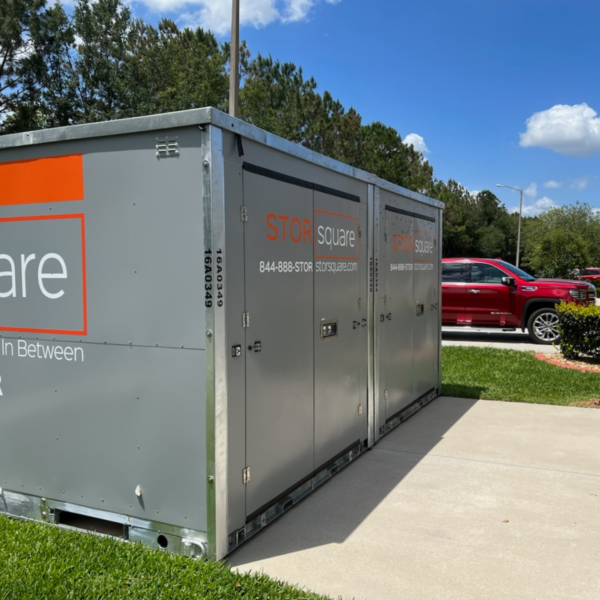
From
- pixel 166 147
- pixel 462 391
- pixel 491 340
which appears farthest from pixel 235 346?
pixel 491 340

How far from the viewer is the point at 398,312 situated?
6.62m

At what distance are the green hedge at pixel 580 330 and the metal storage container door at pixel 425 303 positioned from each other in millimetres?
3651

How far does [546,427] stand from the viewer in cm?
664

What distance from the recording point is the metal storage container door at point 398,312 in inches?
248

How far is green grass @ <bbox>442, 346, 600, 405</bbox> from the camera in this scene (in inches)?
321

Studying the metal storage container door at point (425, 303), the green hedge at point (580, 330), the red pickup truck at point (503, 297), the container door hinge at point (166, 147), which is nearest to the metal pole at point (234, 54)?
the red pickup truck at point (503, 297)

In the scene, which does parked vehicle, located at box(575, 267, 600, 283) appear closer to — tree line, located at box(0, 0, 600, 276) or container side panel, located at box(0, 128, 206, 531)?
tree line, located at box(0, 0, 600, 276)

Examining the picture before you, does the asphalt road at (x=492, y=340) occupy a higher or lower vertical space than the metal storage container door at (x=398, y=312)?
lower

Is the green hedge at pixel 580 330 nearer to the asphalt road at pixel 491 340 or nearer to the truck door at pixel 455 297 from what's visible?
the asphalt road at pixel 491 340

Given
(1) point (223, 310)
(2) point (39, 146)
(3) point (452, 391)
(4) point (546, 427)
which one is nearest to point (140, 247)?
(1) point (223, 310)

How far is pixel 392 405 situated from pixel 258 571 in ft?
10.8

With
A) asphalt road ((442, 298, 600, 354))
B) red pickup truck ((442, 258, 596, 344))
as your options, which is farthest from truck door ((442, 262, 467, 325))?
asphalt road ((442, 298, 600, 354))

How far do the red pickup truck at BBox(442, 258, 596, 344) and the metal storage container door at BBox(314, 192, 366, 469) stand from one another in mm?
8862

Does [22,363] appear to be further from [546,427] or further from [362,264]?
[546,427]
